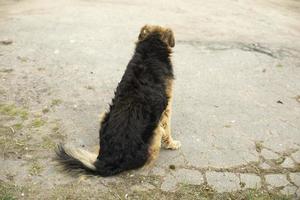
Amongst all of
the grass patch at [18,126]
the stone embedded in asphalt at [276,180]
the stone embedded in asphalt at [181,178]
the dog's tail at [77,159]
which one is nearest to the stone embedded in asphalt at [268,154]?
the stone embedded in asphalt at [276,180]

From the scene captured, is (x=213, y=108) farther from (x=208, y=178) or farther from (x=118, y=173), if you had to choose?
(x=118, y=173)

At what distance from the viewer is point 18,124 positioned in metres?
5.39

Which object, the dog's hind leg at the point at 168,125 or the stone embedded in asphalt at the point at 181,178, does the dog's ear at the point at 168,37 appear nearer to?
the dog's hind leg at the point at 168,125

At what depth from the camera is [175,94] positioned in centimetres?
629

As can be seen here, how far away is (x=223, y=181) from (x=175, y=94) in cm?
198

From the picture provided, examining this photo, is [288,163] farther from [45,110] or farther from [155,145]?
[45,110]

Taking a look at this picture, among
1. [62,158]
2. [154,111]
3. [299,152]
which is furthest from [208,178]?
[62,158]

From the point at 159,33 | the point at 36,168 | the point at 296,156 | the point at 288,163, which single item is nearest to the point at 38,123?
the point at 36,168

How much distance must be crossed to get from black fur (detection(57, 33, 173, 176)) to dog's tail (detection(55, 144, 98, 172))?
0.01 metres

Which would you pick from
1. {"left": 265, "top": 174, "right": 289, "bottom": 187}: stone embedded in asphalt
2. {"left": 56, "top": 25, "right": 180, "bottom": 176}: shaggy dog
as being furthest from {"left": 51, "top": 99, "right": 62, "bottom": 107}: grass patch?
{"left": 265, "top": 174, "right": 289, "bottom": 187}: stone embedded in asphalt

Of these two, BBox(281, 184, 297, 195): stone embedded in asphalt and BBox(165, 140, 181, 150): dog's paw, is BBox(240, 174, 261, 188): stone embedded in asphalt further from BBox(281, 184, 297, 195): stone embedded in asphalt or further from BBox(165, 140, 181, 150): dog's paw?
BBox(165, 140, 181, 150): dog's paw

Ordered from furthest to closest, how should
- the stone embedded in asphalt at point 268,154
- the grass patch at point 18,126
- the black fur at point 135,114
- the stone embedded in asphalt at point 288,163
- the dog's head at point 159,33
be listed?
the grass patch at point 18,126
the stone embedded in asphalt at point 268,154
the stone embedded in asphalt at point 288,163
the dog's head at point 159,33
the black fur at point 135,114

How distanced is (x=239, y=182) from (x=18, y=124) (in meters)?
2.85

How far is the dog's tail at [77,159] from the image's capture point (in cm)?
448
